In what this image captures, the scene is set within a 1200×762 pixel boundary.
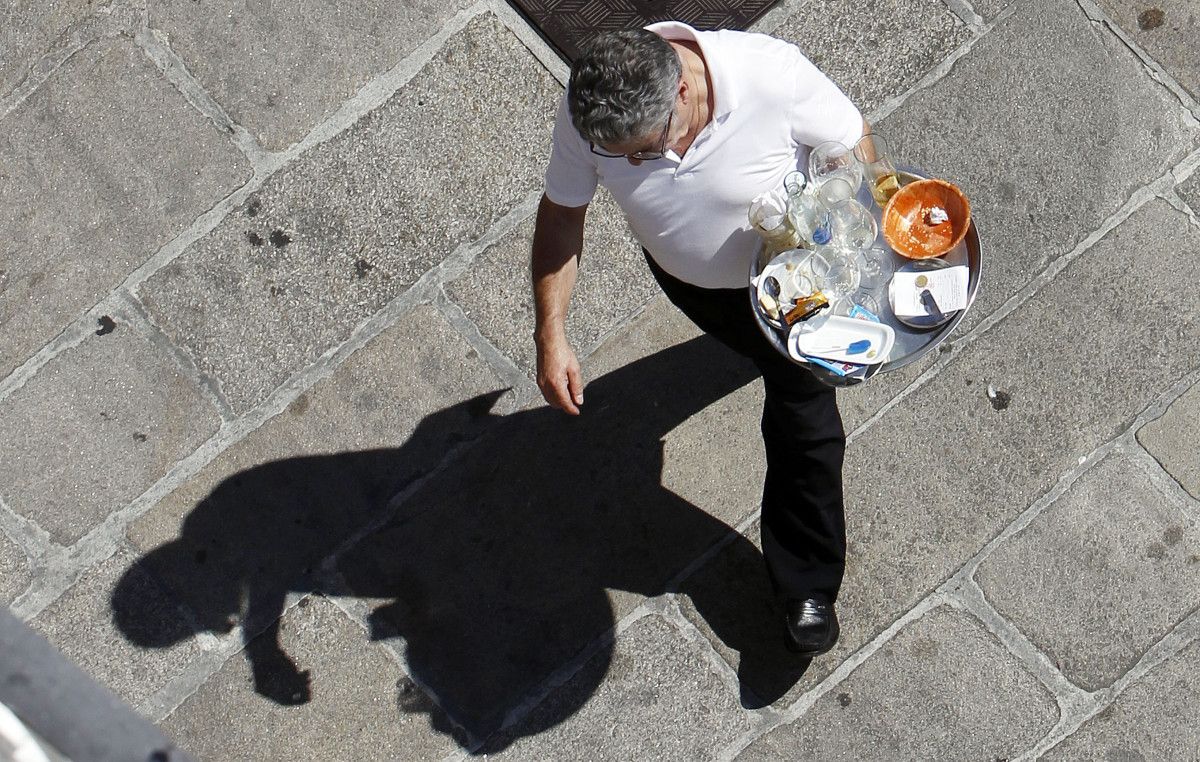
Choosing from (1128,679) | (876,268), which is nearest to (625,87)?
(876,268)

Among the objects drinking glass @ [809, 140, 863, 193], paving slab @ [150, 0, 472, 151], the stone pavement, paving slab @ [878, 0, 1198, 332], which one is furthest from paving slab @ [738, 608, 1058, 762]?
paving slab @ [150, 0, 472, 151]

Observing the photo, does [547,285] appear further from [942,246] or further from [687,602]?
[687,602]

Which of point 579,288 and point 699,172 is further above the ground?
point 699,172

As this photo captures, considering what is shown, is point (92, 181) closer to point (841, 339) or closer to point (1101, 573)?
point (841, 339)

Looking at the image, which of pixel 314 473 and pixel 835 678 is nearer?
pixel 835 678

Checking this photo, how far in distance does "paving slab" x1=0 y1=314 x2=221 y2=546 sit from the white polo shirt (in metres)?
1.93

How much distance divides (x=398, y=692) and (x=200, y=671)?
722 mm

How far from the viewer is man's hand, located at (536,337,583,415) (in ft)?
10.8

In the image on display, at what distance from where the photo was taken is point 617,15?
4324 mm

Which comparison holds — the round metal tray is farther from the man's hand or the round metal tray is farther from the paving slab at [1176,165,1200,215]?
the paving slab at [1176,165,1200,215]

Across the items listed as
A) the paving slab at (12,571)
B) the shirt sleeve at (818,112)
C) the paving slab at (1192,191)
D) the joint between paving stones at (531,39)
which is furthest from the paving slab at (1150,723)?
the paving slab at (12,571)

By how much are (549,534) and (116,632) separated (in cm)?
161

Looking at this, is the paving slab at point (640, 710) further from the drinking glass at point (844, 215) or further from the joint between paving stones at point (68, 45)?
the joint between paving stones at point (68, 45)

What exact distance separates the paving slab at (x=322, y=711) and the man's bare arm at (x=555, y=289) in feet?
4.59
